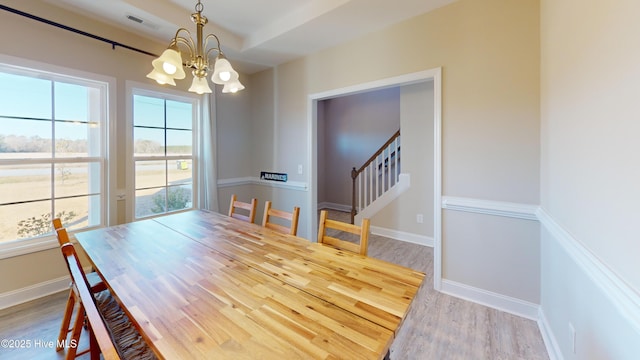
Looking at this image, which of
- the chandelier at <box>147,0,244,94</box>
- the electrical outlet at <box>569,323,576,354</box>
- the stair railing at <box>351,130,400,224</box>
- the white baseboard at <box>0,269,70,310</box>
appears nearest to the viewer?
the electrical outlet at <box>569,323,576,354</box>

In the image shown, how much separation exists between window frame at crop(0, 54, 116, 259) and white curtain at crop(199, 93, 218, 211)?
98 cm

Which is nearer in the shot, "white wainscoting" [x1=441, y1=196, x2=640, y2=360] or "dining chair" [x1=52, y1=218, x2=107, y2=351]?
"white wainscoting" [x1=441, y1=196, x2=640, y2=360]

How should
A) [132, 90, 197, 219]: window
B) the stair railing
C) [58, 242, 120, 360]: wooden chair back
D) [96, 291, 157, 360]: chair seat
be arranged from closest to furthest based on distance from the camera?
[58, 242, 120, 360]: wooden chair back, [96, 291, 157, 360]: chair seat, [132, 90, 197, 219]: window, the stair railing

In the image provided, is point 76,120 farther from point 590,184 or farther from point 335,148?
point 335,148

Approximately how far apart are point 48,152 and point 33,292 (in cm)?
129

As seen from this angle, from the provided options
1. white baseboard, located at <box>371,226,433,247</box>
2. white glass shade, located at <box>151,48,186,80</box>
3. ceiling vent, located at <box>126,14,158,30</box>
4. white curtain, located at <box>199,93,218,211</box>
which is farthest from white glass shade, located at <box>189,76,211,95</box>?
white baseboard, located at <box>371,226,433,247</box>

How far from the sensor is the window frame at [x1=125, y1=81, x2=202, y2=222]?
2787 mm

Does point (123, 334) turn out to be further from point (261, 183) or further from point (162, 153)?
point (261, 183)

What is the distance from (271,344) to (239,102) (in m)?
3.83

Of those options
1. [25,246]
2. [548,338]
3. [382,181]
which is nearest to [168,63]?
[25,246]

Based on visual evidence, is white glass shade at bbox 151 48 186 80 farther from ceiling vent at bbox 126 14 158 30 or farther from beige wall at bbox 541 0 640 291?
beige wall at bbox 541 0 640 291

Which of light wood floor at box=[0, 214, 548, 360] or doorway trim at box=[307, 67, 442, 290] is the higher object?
doorway trim at box=[307, 67, 442, 290]

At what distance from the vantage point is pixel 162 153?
10.3ft

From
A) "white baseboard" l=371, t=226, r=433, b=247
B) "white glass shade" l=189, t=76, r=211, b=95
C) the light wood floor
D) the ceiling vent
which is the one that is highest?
the ceiling vent
